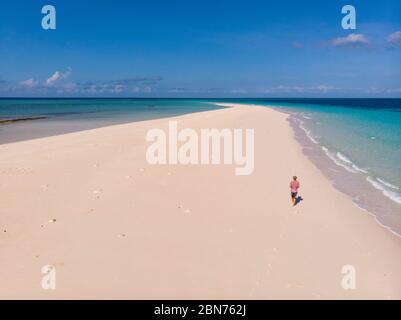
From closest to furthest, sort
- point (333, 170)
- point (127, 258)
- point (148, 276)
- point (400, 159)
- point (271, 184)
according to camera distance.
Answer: point (148, 276), point (127, 258), point (271, 184), point (333, 170), point (400, 159)

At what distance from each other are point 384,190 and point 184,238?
A: 9538 mm

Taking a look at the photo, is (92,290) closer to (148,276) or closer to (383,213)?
(148,276)

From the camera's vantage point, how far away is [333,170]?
56.6ft

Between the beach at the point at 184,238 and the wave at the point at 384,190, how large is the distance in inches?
70.3

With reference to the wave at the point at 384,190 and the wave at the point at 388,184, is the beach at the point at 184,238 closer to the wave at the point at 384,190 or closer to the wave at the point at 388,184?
the wave at the point at 384,190

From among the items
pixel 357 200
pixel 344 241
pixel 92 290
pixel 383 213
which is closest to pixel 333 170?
pixel 357 200

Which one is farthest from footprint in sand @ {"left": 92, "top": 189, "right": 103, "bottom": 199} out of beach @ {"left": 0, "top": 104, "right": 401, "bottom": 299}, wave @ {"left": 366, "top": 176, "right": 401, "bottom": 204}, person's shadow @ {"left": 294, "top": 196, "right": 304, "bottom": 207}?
wave @ {"left": 366, "top": 176, "right": 401, "bottom": 204}

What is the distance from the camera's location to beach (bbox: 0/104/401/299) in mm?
6918

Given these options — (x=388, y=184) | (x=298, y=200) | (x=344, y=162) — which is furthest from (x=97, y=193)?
(x=344, y=162)

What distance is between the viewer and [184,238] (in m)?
8.98

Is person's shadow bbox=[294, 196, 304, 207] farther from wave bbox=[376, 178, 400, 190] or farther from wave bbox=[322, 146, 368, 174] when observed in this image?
wave bbox=[322, 146, 368, 174]

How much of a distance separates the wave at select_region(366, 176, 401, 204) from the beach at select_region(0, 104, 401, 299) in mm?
1785
